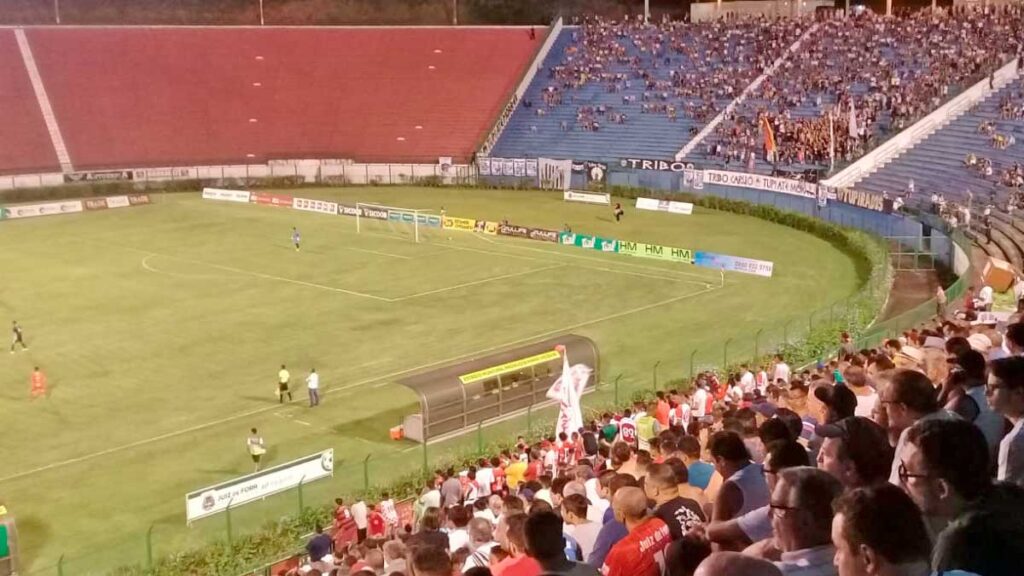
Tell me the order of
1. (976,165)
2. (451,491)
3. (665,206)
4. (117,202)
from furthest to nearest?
(117,202)
(665,206)
(976,165)
(451,491)

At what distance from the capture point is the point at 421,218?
56.1 metres

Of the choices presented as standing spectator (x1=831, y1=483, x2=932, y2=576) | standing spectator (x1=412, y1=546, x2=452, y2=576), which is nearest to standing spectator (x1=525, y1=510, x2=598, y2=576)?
standing spectator (x1=412, y1=546, x2=452, y2=576)

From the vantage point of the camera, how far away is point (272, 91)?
79.9 meters

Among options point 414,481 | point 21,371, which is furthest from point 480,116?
point 414,481

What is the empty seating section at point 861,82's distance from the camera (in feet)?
196

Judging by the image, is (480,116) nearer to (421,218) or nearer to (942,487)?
(421,218)

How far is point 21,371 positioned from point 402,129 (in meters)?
49.2

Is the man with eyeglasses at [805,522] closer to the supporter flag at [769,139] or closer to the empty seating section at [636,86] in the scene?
the supporter flag at [769,139]

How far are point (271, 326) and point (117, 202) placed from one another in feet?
109

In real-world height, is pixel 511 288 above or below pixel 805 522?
below

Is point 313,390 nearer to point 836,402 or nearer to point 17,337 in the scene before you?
point 17,337

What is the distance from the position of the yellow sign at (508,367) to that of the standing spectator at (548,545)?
1923cm

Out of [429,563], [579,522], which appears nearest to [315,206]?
[579,522]

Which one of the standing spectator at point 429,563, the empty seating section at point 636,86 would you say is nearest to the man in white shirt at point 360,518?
the standing spectator at point 429,563
